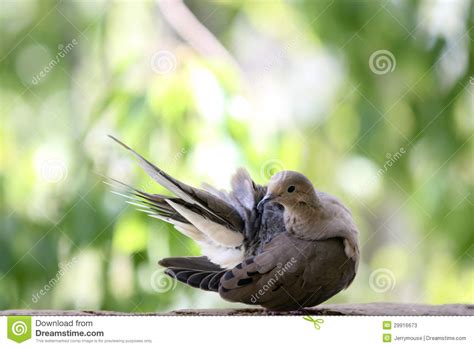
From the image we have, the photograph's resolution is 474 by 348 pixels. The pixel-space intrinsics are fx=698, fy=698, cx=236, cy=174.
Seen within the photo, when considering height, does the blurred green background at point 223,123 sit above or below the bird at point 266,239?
above

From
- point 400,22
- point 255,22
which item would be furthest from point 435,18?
point 255,22

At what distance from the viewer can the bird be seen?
3.09ft

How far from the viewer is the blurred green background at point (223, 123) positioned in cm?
119
